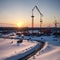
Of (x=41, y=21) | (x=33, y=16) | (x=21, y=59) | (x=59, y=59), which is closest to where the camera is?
(x=59, y=59)

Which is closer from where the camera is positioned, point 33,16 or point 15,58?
point 15,58

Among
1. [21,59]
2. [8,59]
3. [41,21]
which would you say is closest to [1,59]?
[8,59]

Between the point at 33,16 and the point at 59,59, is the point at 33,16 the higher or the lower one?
the higher one

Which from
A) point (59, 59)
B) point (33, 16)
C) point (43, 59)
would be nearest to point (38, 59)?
point (43, 59)

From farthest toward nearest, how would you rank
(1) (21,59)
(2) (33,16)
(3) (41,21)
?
(3) (41,21)
(2) (33,16)
(1) (21,59)

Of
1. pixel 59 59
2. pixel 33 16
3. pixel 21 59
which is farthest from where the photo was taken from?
pixel 33 16

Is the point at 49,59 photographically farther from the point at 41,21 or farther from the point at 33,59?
the point at 41,21

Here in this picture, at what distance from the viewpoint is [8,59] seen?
20.2 m

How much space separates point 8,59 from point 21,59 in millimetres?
1373

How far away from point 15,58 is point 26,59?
1349 mm

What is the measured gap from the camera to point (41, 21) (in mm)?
97312

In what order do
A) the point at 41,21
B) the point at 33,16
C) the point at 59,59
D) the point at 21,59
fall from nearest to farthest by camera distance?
the point at 59,59, the point at 21,59, the point at 33,16, the point at 41,21

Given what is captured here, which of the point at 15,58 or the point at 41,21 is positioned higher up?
the point at 41,21

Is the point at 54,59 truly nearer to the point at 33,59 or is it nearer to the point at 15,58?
the point at 33,59
